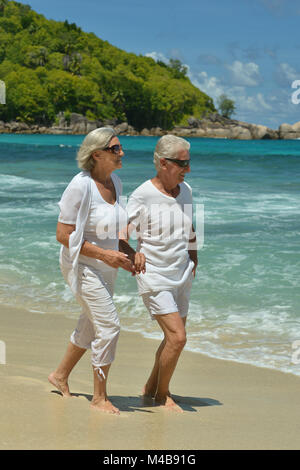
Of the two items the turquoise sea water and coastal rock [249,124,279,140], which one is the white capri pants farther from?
coastal rock [249,124,279,140]

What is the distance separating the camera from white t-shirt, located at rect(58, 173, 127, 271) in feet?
12.5

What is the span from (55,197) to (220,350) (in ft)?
50.2

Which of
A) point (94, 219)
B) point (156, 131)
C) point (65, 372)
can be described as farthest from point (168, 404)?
point (156, 131)

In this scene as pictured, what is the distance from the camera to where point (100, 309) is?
3.83 m

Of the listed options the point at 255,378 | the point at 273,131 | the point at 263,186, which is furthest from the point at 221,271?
the point at 273,131

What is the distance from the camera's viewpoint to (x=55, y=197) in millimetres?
21078

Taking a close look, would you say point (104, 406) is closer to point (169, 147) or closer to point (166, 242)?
point (166, 242)

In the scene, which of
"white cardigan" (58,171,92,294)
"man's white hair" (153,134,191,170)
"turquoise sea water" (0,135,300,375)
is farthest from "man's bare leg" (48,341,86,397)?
"turquoise sea water" (0,135,300,375)

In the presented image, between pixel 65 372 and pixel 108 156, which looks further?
pixel 65 372

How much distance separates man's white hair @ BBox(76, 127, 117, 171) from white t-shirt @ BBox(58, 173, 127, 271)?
5.1 inches

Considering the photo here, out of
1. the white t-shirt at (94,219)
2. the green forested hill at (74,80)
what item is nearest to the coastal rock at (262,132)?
the green forested hill at (74,80)

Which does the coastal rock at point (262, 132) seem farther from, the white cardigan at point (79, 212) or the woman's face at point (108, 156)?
the white cardigan at point (79, 212)

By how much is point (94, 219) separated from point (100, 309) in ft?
1.80

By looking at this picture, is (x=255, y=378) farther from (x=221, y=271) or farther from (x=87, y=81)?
(x=87, y=81)
